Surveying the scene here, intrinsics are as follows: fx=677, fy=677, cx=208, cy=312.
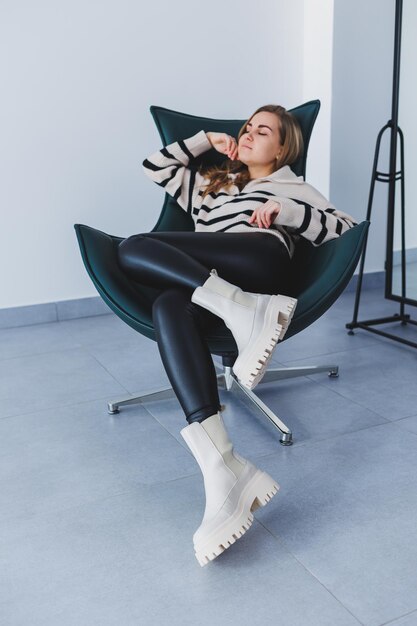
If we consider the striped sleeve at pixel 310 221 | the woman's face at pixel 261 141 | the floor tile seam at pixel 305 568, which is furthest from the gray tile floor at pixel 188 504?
the woman's face at pixel 261 141

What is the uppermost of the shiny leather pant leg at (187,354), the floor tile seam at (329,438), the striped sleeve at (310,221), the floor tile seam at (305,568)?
the striped sleeve at (310,221)

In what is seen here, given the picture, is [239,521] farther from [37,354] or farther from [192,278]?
[37,354]

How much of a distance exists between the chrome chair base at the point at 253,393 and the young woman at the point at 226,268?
1.12ft

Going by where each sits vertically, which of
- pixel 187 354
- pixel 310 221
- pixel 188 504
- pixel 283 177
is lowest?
pixel 188 504

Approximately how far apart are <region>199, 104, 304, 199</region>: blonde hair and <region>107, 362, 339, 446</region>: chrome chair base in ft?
1.99

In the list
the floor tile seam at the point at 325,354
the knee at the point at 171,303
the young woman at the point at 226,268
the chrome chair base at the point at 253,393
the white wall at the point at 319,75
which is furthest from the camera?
the white wall at the point at 319,75

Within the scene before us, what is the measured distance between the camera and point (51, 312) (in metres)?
3.09

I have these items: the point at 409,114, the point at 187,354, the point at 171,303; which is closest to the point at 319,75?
the point at 409,114

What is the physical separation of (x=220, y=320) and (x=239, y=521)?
1.90 ft

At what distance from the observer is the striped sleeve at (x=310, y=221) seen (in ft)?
6.45

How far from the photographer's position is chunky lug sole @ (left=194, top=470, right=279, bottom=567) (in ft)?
4.34

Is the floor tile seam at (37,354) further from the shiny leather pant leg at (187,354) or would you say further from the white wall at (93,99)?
the shiny leather pant leg at (187,354)

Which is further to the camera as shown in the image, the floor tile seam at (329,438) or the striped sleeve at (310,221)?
the striped sleeve at (310,221)

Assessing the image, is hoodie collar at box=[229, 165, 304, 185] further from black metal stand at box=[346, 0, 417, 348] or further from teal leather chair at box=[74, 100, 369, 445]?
black metal stand at box=[346, 0, 417, 348]
